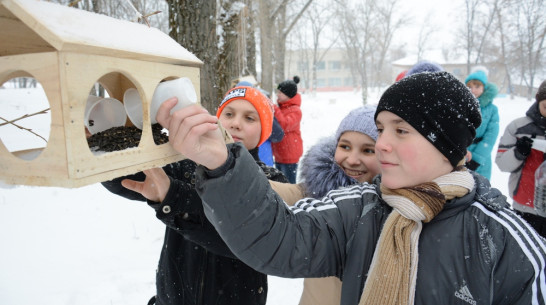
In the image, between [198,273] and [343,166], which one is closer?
[198,273]

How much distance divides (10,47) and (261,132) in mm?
1309

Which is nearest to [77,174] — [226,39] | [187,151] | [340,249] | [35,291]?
[187,151]

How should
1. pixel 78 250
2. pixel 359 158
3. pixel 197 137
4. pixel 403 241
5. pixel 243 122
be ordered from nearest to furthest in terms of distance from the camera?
1. pixel 197 137
2. pixel 403 241
3. pixel 359 158
4. pixel 243 122
5. pixel 78 250

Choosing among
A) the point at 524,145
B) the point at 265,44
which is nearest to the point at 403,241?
the point at 524,145

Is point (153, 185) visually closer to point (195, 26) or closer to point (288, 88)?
point (195, 26)

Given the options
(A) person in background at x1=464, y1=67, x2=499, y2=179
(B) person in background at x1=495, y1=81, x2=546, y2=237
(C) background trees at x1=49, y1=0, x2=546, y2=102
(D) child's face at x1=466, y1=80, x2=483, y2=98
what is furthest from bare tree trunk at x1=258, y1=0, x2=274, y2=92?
(B) person in background at x1=495, y1=81, x2=546, y2=237

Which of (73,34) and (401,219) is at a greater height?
(73,34)

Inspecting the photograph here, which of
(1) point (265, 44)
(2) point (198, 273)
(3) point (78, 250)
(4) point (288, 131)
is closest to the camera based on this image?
(2) point (198, 273)

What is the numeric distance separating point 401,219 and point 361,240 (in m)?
0.15

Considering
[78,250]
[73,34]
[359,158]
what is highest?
[73,34]

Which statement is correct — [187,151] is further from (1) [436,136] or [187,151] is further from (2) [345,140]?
(2) [345,140]

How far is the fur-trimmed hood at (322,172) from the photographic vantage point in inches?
64.8

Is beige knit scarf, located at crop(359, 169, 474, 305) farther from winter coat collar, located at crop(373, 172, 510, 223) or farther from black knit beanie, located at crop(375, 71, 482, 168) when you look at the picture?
black knit beanie, located at crop(375, 71, 482, 168)

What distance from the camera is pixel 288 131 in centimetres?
527
